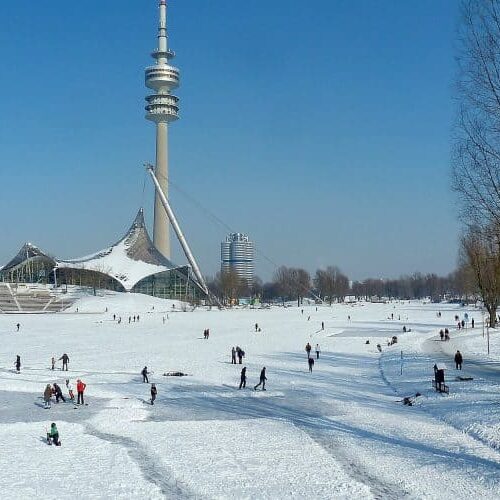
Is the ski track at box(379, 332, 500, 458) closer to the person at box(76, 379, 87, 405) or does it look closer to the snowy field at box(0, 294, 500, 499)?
the snowy field at box(0, 294, 500, 499)

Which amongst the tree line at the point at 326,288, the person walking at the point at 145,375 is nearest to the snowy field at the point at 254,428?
the person walking at the point at 145,375

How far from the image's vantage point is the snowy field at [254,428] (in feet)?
34.8

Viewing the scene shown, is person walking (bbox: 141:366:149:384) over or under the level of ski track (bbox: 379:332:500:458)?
over

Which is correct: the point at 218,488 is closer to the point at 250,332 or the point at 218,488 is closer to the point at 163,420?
the point at 163,420

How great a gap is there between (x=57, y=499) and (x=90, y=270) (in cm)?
8343

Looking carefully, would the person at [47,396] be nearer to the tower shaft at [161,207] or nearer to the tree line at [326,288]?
the tree line at [326,288]

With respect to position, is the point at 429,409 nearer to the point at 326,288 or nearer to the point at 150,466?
the point at 150,466

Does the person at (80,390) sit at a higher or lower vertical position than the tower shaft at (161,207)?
lower

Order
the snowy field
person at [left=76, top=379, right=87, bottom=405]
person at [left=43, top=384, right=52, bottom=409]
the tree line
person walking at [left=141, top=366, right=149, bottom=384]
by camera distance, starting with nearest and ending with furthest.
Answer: the snowy field → person at [left=43, top=384, right=52, bottom=409] → person at [left=76, top=379, right=87, bottom=405] → person walking at [left=141, top=366, right=149, bottom=384] → the tree line

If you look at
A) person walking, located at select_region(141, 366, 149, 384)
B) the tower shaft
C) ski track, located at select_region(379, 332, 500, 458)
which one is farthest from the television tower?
person walking, located at select_region(141, 366, 149, 384)

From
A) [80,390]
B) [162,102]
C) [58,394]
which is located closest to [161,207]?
[162,102]

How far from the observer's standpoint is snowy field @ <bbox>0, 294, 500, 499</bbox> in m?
10.6

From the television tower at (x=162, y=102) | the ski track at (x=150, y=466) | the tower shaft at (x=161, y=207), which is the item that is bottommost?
the ski track at (x=150, y=466)

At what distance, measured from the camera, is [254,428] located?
48.3ft
